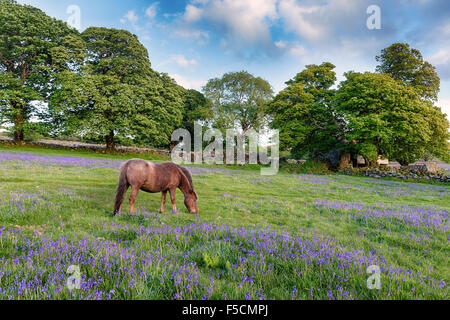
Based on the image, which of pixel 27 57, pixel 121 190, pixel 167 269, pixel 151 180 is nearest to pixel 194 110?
pixel 27 57

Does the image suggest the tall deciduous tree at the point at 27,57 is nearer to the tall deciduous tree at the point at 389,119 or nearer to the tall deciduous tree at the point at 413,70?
the tall deciduous tree at the point at 389,119

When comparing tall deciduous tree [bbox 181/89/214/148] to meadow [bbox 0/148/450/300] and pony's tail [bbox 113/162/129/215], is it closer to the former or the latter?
pony's tail [bbox 113/162/129/215]

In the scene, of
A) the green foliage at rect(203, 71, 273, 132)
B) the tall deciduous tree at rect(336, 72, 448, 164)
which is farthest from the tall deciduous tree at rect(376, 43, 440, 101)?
the green foliage at rect(203, 71, 273, 132)

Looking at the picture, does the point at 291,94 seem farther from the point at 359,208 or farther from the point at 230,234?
the point at 230,234

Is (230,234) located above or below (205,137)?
below

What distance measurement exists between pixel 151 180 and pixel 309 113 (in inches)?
1191

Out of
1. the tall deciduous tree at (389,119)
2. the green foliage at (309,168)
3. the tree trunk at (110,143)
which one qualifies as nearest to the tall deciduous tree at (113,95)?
the tree trunk at (110,143)

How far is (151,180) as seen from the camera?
6.71 metres

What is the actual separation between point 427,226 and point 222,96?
4491 cm

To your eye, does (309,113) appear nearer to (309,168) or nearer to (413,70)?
(309,168)

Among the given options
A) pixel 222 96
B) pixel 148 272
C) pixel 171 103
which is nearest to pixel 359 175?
pixel 148 272

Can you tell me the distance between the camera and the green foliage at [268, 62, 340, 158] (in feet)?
98.6

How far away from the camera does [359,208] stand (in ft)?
28.6
